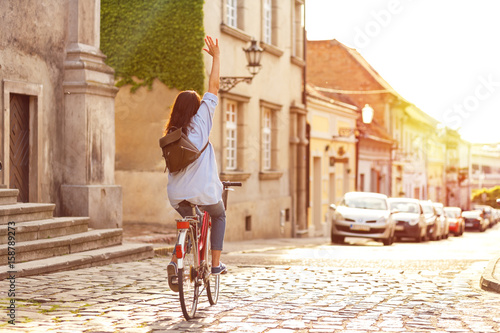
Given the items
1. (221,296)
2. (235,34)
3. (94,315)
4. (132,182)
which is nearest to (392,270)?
(221,296)

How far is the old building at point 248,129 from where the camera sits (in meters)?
20.2

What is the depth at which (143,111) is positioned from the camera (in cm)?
2016

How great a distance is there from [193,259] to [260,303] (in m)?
1.30

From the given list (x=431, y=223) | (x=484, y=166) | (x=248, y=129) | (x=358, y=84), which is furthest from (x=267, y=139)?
(x=484, y=166)

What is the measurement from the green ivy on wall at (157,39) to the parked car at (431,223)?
15098mm

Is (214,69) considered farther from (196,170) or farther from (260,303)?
(260,303)

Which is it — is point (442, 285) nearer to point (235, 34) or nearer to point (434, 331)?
point (434, 331)

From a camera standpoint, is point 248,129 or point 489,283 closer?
point 489,283

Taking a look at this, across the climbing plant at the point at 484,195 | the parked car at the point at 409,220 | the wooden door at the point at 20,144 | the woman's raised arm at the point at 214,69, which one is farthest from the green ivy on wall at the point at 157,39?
the climbing plant at the point at 484,195

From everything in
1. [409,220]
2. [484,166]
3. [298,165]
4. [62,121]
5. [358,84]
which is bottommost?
[409,220]

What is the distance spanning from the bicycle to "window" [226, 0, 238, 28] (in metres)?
15.4

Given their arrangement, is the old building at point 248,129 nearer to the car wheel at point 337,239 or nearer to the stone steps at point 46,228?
the car wheel at point 337,239

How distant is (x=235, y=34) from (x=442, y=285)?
12795mm

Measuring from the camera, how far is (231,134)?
23203mm
